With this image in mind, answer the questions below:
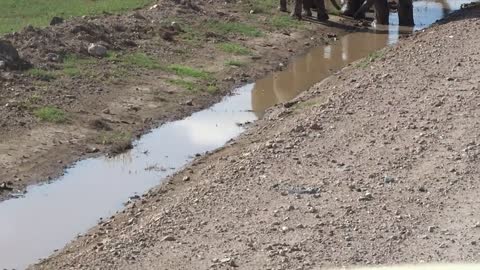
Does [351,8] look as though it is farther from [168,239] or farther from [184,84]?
[168,239]

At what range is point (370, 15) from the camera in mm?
25719

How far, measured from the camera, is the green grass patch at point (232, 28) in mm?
21125

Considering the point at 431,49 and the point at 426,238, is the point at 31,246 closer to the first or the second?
the point at 426,238

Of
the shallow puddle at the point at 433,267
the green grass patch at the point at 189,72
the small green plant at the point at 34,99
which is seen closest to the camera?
the shallow puddle at the point at 433,267

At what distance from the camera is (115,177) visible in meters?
11.8

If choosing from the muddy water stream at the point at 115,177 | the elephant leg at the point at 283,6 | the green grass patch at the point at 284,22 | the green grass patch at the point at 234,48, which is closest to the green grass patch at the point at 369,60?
the muddy water stream at the point at 115,177

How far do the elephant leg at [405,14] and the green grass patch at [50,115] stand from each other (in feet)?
39.3

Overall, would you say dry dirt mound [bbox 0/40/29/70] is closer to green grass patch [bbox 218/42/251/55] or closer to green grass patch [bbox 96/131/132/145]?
green grass patch [bbox 96/131/132/145]

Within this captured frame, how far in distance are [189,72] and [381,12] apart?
808 centimetres

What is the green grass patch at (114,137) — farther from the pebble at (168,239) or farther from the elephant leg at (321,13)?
the elephant leg at (321,13)

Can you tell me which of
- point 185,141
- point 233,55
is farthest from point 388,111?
point 233,55

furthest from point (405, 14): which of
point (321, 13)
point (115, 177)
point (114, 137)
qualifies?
point (115, 177)

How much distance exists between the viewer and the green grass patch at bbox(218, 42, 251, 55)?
19.3m

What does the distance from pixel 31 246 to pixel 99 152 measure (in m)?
3.14
